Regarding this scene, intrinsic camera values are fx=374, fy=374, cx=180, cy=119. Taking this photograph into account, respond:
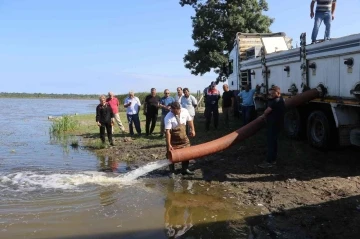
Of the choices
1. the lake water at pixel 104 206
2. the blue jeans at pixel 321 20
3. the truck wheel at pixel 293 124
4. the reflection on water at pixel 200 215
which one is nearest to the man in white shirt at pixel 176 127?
the lake water at pixel 104 206

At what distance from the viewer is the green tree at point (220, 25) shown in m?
24.5

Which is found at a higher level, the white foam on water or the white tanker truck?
the white tanker truck

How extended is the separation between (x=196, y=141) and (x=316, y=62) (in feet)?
14.2

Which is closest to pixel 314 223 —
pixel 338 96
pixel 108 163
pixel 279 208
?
pixel 279 208

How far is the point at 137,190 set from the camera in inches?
273

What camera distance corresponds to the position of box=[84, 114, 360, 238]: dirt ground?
494 centimetres

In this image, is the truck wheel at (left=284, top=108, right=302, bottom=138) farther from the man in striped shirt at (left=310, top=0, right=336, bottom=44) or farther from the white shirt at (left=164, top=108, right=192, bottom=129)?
the white shirt at (left=164, top=108, right=192, bottom=129)

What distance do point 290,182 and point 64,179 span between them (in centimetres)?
450

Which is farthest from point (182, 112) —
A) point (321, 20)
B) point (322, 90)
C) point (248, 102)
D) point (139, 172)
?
point (321, 20)

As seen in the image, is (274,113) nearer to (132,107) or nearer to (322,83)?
(322,83)

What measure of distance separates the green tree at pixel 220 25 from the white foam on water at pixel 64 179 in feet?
57.8

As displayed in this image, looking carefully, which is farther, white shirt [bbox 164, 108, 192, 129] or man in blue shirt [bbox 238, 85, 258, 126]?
man in blue shirt [bbox 238, 85, 258, 126]

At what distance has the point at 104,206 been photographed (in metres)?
6.00

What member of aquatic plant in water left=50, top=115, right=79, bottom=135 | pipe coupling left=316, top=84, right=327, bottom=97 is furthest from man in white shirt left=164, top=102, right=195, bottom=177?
aquatic plant in water left=50, top=115, right=79, bottom=135
